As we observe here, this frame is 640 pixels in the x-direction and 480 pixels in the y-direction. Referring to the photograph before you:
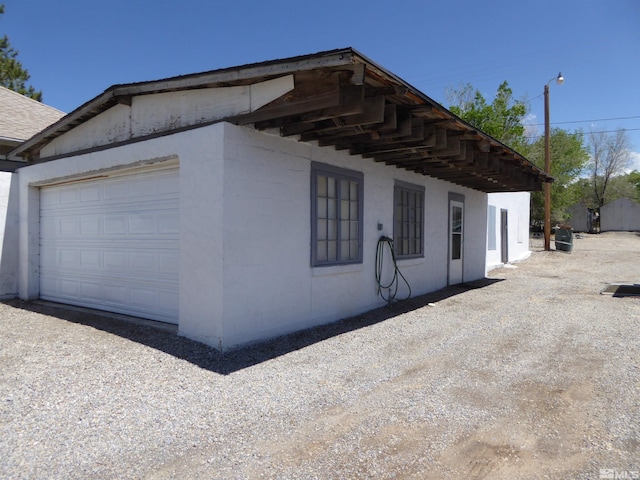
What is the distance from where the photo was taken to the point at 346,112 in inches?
176

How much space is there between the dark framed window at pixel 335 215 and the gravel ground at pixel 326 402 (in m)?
1.14

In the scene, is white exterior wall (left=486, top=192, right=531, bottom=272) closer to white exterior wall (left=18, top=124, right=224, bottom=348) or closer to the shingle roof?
white exterior wall (left=18, top=124, right=224, bottom=348)

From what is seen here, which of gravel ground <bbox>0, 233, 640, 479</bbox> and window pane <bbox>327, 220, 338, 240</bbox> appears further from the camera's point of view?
window pane <bbox>327, 220, 338, 240</bbox>

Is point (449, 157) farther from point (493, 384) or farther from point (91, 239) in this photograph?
point (91, 239)

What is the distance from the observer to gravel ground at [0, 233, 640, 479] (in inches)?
104

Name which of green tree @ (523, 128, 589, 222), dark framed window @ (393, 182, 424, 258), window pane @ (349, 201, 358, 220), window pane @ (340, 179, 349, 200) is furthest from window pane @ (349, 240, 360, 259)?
green tree @ (523, 128, 589, 222)

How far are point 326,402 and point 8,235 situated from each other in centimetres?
777

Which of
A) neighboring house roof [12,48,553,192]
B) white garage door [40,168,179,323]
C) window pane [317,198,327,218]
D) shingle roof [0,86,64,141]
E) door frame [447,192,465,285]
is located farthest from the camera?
door frame [447,192,465,285]

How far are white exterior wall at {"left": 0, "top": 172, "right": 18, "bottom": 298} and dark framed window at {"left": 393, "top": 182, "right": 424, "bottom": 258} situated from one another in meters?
7.45

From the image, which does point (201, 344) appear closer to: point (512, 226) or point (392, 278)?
point (392, 278)

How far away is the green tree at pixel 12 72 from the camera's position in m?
19.8

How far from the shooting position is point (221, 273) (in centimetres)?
479
